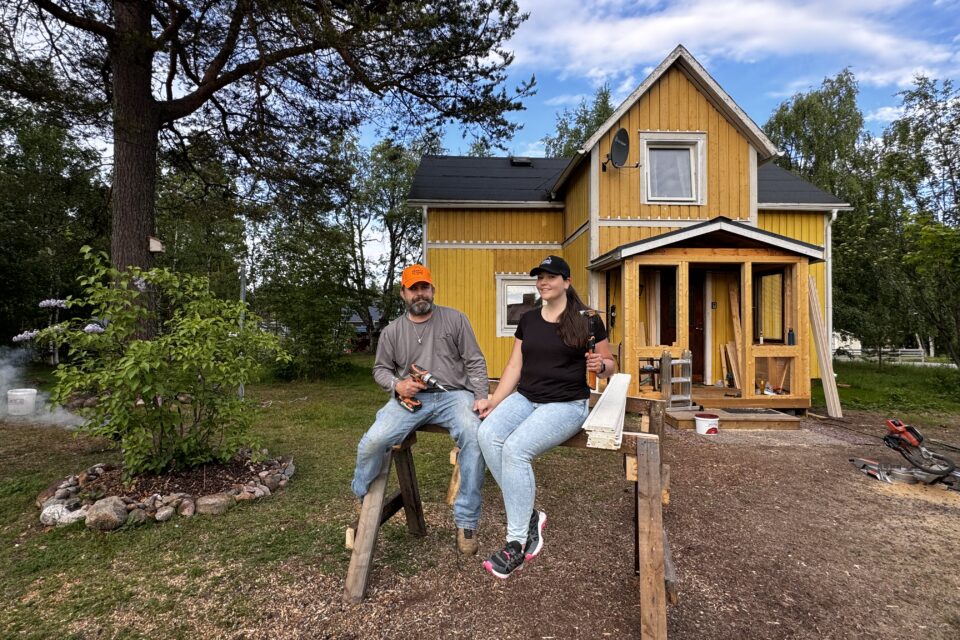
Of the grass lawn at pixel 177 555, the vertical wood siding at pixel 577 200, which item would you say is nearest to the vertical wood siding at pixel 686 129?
the vertical wood siding at pixel 577 200

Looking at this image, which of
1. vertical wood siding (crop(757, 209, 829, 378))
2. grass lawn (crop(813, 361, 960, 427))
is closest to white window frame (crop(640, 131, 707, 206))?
vertical wood siding (crop(757, 209, 829, 378))

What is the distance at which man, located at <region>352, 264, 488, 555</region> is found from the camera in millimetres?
2850

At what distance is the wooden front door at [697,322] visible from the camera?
9.93 m

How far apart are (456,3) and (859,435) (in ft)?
27.4

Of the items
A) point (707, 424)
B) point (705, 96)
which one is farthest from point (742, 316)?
point (705, 96)

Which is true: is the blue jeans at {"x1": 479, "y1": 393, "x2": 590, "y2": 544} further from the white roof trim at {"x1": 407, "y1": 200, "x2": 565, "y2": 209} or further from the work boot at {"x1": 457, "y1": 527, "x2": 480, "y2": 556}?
the white roof trim at {"x1": 407, "y1": 200, "x2": 565, "y2": 209}

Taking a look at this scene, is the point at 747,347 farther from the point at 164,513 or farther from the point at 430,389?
the point at 164,513

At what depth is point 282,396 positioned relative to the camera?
10.3 metres

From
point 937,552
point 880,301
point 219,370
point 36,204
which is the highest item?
point 36,204

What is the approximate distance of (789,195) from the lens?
11391 mm

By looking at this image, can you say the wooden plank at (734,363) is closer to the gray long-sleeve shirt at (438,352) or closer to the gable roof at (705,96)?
the gable roof at (705,96)

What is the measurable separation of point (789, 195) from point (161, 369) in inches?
512

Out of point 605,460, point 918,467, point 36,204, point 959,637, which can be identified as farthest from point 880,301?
point 36,204

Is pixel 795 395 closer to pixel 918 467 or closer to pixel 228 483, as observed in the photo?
pixel 918 467
